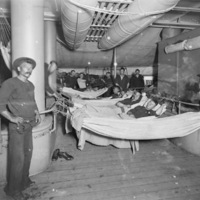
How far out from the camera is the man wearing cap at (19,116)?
4.38 ft

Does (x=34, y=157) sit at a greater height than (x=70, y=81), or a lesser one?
lesser

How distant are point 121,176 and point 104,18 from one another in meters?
2.11

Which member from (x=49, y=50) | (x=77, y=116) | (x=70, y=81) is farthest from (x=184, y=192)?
(x=70, y=81)

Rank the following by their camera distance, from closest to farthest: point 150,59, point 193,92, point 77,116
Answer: point 77,116 → point 193,92 → point 150,59

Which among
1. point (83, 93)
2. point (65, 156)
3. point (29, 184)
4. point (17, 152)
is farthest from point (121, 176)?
point (83, 93)

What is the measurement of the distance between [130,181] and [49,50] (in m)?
2.76

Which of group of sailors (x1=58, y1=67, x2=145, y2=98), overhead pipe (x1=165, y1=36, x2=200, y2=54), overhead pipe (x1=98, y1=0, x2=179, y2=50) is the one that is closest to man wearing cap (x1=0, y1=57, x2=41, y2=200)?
overhead pipe (x1=98, y1=0, x2=179, y2=50)

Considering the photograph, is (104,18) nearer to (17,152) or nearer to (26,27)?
(26,27)

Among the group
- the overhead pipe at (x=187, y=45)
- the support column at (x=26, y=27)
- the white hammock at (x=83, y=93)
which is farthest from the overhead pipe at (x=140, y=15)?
the white hammock at (x=83, y=93)

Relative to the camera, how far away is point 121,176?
5.93 feet

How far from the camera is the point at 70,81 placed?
15.8 feet

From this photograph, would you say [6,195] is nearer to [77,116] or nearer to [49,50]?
[77,116]

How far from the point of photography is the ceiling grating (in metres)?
2.15

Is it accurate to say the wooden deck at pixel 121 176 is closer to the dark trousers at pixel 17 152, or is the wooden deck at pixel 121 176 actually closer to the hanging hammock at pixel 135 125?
the dark trousers at pixel 17 152
